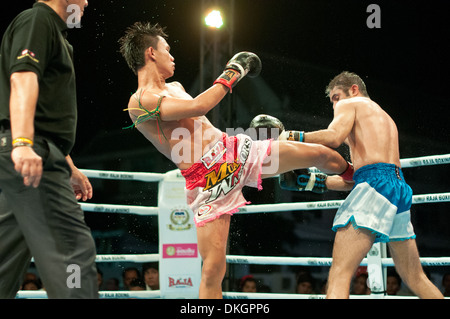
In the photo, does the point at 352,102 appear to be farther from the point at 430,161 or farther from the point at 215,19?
the point at 215,19

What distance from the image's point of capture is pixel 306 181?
2.57m

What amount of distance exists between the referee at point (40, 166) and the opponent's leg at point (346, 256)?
104 cm

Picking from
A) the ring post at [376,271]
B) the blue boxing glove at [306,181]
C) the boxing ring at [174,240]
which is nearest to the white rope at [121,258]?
the boxing ring at [174,240]

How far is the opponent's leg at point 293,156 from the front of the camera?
7.37 feet

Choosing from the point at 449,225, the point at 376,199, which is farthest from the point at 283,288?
the point at 376,199

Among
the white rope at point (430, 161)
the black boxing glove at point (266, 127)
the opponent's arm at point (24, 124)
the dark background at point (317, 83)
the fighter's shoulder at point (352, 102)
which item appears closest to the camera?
the opponent's arm at point (24, 124)

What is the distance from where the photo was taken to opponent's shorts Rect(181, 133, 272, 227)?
88.4 inches

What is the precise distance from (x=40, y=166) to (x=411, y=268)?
5.42 ft

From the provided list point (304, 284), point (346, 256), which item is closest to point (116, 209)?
point (346, 256)

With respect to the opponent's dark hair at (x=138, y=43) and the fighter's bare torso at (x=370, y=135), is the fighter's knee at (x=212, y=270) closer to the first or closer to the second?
the fighter's bare torso at (x=370, y=135)

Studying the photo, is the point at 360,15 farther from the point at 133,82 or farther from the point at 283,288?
the point at 283,288

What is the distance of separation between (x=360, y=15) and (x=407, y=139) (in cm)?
177

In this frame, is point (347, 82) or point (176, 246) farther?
point (176, 246)

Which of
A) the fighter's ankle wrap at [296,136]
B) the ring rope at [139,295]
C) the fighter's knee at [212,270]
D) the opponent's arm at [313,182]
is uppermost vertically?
the fighter's ankle wrap at [296,136]
